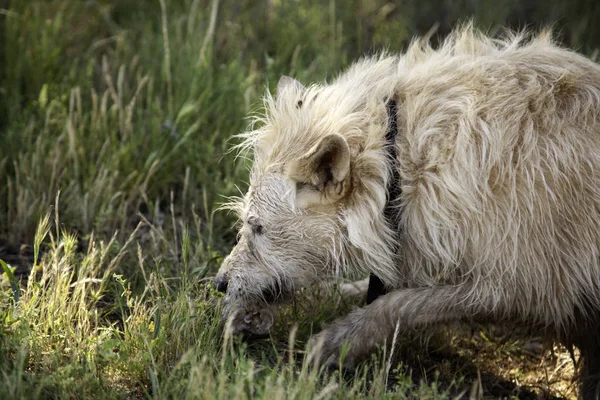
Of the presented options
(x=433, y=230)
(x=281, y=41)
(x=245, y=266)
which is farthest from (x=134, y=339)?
(x=281, y=41)

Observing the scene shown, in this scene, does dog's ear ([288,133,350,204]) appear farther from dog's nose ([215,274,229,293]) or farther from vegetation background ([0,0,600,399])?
vegetation background ([0,0,600,399])

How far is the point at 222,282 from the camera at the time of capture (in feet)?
12.4

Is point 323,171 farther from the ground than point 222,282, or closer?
farther from the ground

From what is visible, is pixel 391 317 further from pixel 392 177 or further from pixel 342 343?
pixel 392 177

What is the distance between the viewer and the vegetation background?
326 cm

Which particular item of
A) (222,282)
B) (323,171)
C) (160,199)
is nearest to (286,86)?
(323,171)

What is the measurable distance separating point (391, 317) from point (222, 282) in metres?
0.85

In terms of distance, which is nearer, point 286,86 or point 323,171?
point 323,171

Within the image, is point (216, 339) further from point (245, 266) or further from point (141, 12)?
point (141, 12)

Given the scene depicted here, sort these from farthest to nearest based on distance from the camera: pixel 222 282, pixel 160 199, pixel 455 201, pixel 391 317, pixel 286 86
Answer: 1. pixel 160 199
2. pixel 286 86
3. pixel 222 282
4. pixel 391 317
5. pixel 455 201

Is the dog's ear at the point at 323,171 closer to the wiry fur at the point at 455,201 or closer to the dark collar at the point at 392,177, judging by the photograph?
the wiry fur at the point at 455,201

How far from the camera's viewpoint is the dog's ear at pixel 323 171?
3445 millimetres

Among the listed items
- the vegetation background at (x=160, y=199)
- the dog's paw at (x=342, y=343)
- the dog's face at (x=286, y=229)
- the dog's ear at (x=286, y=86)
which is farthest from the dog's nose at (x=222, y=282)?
the dog's ear at (x=286, y=86)

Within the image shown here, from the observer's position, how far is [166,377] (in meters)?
3.12
